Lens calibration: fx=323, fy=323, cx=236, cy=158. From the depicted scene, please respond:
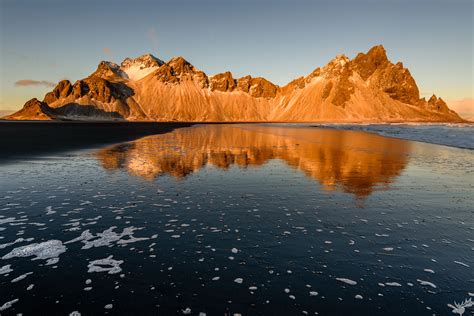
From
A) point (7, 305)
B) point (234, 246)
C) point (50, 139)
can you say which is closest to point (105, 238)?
point (7, 305)

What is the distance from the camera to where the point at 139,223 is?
10.7 metres

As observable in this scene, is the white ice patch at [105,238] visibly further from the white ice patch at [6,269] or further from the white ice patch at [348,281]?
the white ice patch at [348,281]

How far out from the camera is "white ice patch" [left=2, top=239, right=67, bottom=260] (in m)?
8.09

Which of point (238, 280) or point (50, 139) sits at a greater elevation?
point (50, 139)

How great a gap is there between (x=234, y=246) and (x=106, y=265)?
323cm

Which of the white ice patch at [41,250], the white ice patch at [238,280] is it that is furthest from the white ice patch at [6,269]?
the white ice patch at [238,280]

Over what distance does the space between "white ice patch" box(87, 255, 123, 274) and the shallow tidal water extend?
0.19 ft

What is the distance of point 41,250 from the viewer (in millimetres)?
8438

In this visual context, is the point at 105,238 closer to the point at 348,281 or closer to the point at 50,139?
the point at 348,281

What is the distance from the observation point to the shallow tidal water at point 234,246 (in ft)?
20.3

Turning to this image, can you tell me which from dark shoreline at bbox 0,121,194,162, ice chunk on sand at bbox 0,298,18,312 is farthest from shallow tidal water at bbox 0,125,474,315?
dark shoreline at bbox 0,121,194,162

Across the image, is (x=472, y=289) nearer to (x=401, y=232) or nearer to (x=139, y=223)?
(x=401, y=232)

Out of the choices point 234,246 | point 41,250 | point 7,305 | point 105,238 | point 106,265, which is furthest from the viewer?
point 105,238

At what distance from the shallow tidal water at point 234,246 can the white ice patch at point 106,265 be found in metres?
0.06
